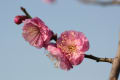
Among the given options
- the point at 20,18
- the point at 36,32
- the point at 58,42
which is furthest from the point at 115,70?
the point at 36,32

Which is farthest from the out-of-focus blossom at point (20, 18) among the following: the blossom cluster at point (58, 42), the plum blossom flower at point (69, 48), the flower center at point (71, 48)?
the flower center at point (71, 48)

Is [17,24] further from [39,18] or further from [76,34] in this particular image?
[76,34]

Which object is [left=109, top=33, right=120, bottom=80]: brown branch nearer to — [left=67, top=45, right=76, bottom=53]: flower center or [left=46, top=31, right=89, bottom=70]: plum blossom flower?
[left=46, top=31, right=89, bottom=70]: plum blossom flower

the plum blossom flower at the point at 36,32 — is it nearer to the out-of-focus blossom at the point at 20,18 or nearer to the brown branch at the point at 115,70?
the out-of-focus blossom at the point at 20,18

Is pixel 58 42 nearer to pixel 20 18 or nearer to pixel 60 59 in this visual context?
pixel 60 59

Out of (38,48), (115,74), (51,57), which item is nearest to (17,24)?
(38,48)

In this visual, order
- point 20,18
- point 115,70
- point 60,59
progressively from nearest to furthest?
1. point 115,70
2. point 20,18
3. point 60,59

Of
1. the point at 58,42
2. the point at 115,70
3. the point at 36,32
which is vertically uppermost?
the point at 36,32
